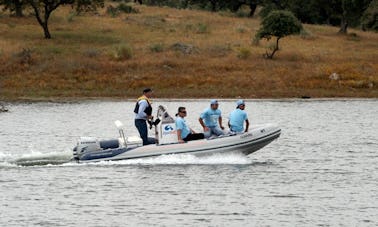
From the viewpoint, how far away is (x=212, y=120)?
28703 millimetres

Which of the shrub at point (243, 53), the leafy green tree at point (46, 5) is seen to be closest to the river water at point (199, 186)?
the shrub at point (243, 53)

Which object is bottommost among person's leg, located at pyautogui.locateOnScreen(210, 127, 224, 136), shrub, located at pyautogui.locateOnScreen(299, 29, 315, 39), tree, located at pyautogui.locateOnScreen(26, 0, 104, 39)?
shrub, located at pyautogui.locateOnScreen(299, 29, 315, 39)

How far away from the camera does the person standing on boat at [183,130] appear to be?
28.0m

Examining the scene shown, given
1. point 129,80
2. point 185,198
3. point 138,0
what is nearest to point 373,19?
point 129,80

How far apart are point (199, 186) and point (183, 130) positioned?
3.27m

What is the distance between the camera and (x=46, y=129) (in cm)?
4100

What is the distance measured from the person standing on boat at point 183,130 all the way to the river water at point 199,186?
0.61 m

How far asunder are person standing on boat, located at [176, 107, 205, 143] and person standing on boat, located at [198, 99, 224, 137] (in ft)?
1.14

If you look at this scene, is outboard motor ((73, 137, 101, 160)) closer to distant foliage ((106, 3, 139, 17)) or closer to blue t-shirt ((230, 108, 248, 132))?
blue t-shirt ((230, 108, 248, 132))

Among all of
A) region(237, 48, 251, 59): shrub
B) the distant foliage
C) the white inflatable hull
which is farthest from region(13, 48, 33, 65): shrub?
the white inflatable hull

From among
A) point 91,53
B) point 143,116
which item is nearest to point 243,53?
point 91,53

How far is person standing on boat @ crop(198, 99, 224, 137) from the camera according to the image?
2859 centimetres

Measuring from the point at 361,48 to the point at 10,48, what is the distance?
25753 mm

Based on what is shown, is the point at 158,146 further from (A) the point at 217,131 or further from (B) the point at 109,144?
(A) the point at 217,131
